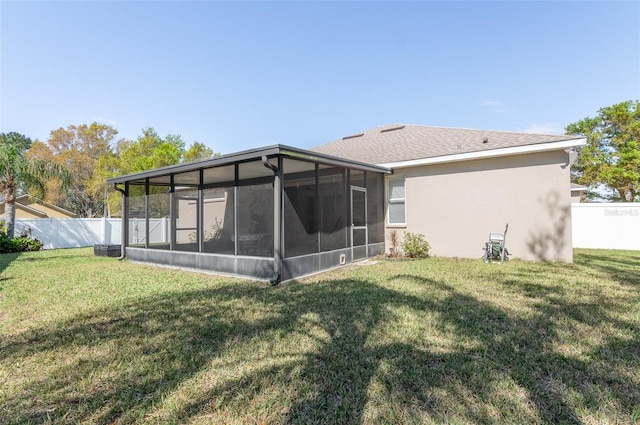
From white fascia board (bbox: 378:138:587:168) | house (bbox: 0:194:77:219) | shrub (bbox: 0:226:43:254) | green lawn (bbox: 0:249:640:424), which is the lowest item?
green lawn (bbox: 0:249:640:424)

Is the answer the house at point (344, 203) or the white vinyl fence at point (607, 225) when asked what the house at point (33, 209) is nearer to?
the house at point (344, 203)

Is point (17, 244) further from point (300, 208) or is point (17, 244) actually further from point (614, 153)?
point (614, 153)

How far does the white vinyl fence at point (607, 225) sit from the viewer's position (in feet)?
38.3

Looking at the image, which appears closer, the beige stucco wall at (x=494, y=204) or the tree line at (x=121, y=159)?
the beige stucco wall at (x=494, y=204)

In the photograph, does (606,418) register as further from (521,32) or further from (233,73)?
(233,73)

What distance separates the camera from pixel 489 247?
829 cm

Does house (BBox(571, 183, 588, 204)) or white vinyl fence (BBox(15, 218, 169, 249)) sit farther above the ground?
house (BBox(571, 183, 588, 204))

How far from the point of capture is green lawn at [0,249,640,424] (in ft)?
7.06

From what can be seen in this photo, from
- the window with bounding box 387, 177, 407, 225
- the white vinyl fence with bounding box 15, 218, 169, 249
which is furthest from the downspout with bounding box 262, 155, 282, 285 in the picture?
the white vinyl fence with bounding box 15, 218, 169, 249

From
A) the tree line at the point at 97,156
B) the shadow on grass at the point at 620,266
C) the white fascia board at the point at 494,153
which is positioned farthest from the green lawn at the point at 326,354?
the tree line at the point at 97,156

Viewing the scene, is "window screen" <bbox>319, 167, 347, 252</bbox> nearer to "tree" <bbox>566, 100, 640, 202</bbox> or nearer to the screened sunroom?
the screened sunroom

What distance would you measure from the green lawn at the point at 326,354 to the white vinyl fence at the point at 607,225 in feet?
28.7

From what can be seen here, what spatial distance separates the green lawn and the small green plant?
3.38 meters

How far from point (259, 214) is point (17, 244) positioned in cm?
1280
